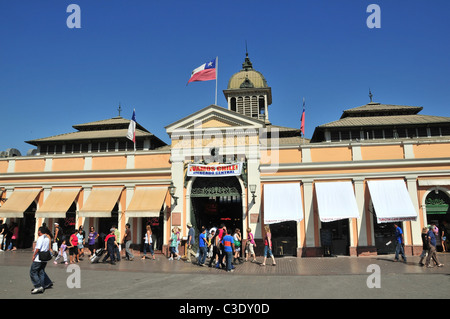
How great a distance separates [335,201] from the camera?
18.5m

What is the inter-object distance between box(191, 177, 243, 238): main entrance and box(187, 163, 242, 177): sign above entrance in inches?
22.2

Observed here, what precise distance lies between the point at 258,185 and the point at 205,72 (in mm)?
7375

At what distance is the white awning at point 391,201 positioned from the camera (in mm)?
17453

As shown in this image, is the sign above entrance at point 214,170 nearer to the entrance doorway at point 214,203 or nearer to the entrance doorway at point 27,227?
the entrance doorway at point 214,203

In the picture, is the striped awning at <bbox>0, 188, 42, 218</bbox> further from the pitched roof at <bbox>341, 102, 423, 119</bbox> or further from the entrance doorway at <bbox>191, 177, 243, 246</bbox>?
the pitched roof at <bbox>341, 102, 423, 119</bbox>

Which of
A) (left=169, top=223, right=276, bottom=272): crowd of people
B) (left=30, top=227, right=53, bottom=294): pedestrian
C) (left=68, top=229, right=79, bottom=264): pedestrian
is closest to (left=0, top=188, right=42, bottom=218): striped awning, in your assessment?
(left=68, top=229, right=79, bottom=264): pedestrian

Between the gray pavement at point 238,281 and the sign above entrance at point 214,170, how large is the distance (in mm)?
5624

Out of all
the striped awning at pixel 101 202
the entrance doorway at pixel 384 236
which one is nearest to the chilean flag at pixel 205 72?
the striped awning at pixel 101 202

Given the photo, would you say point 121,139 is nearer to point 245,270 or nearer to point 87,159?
point 87,159

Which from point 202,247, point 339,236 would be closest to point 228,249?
point 202,247

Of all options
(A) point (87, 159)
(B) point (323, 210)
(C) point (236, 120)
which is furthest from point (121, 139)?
(B) point (323, 210)
